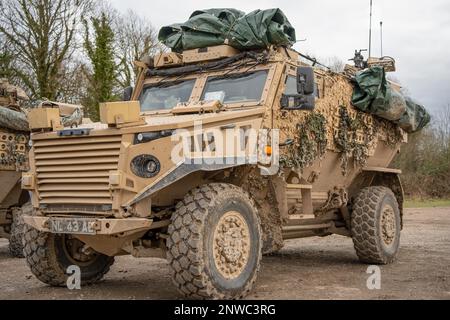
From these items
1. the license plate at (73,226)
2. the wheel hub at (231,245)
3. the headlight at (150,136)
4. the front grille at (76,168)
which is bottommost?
the wheel hub at (231,245)

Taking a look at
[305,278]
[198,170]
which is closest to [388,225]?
[305,278]

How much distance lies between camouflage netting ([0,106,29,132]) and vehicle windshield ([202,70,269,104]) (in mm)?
3977

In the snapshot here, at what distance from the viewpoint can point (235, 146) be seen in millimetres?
6082

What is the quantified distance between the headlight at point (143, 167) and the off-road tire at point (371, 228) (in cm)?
383

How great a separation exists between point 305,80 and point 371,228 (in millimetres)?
2696

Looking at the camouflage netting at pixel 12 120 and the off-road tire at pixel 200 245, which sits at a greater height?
the camouflage netting at pixel 12 120

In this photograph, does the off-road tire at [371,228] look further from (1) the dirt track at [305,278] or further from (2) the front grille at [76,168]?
(2) the front grille at [76,168]

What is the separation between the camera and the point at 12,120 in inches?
396

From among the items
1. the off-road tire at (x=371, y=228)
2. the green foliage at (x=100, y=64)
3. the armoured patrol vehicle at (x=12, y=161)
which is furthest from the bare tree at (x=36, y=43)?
the off-road tire at (x=371, y=228)

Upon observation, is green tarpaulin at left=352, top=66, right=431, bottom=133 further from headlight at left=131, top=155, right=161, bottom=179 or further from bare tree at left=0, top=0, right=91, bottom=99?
bare tree at left=0, top=0, right=91, bottom=99

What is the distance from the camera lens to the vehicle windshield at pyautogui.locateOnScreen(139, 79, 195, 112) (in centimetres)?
758

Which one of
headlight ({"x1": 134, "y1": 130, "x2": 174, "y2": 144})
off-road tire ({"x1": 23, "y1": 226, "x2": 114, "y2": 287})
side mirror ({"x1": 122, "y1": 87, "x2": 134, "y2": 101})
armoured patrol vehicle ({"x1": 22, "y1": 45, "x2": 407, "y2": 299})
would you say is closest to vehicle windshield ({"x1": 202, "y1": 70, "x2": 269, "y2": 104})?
armoured patrol vehicle ({"x1": 22, "y1": 45, "x2": 407, "y2": 299})

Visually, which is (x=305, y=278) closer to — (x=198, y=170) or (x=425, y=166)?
(x=198, y=170)

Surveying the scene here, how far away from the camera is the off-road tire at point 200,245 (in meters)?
5.64
